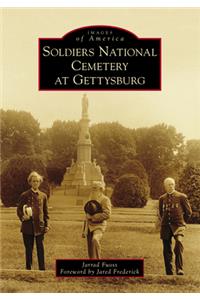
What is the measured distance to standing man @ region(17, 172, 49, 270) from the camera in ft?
38.8

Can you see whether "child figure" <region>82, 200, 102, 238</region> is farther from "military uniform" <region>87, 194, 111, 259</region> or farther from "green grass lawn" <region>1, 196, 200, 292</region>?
"green grass lawn" <region>1, 196, 200, 292</region>

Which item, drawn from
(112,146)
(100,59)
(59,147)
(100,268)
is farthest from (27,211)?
(100,59)

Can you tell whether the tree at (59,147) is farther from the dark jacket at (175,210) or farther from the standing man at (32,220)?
the dark jacket at (175,210)

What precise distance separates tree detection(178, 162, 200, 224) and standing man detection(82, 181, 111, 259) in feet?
5.43

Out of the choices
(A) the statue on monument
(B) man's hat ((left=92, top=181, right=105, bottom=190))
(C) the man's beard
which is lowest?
(C) the man's beard

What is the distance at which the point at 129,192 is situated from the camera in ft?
39.8

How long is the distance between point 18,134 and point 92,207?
2300 mm

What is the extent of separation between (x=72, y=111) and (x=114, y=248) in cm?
296

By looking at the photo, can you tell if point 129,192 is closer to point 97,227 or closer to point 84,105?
point 97,227

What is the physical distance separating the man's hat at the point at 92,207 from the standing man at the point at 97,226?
4 centimetres

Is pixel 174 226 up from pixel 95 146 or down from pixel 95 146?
down

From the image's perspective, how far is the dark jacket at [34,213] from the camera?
11.8 m

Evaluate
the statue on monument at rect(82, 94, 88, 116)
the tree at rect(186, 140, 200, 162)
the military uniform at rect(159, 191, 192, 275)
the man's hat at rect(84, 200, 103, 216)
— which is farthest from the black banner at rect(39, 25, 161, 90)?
the military uniform at rect(159, 191, 192, 275)

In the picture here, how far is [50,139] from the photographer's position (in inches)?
490
